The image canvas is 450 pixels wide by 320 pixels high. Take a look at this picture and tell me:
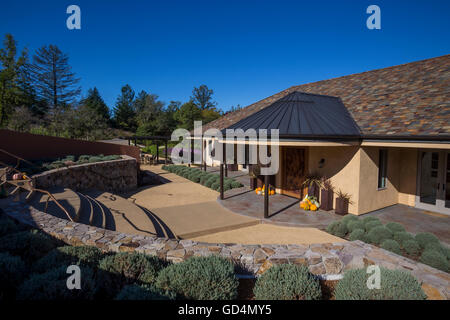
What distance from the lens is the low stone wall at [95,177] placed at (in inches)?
355

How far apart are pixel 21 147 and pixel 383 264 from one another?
575 inches

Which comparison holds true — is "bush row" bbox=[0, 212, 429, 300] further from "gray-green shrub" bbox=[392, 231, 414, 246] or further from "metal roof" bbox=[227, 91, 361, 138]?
"metal roof" bbox=[227, 91, 361, 138]

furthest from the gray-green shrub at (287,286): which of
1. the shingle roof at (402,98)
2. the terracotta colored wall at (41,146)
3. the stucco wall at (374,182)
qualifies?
the terracotta colored wall at (41,146)

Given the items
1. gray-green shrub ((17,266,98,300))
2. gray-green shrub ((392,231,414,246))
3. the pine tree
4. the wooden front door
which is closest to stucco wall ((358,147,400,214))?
the wooden front door

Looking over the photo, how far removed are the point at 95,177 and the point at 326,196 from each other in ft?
34.2

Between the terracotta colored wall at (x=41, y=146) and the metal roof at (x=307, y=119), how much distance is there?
10338 millimetres

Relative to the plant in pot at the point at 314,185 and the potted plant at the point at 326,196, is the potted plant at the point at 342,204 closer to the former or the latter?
the potted plant at the point at 326,196

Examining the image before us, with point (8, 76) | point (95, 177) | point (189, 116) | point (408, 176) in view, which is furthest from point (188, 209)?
point (8, 76)

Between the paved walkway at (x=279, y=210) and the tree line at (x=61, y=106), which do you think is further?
the tree line at (x=61, y=106)

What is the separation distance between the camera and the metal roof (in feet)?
25.3

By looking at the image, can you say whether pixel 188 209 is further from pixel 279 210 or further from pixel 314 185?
pixel 314 185
